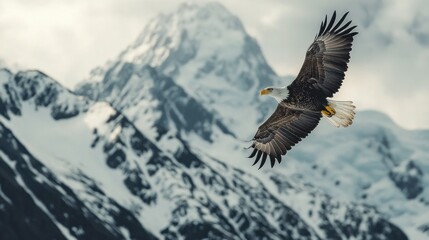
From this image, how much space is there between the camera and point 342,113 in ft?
127

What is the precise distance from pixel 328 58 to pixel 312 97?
6.48ft

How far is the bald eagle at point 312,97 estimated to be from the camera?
124 feet

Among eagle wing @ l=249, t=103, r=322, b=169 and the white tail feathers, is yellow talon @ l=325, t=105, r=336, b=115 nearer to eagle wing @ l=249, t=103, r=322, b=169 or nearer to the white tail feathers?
the white tail feathers

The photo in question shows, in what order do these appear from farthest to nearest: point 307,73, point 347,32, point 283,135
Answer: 1. point 283,135
2. point 307,73
3. point 347,32

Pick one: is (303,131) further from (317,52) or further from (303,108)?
(317,52)

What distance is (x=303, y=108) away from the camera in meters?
40.3

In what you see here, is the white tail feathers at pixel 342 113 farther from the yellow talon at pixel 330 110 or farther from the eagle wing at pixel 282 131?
the eagle wing at pixel 282 131

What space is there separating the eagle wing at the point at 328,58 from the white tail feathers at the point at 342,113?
636mm

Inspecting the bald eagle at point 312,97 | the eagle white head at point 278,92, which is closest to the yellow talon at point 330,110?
the bald eagle at point 312,97

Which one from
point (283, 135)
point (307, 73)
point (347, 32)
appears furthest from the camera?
point (283, 135)

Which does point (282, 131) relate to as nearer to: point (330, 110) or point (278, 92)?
point (278, 92)

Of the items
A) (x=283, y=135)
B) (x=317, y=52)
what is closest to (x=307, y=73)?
(x=317, y=52)

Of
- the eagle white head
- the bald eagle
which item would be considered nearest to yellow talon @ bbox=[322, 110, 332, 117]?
the bald eagle

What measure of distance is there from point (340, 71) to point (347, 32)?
1746 millimetres
